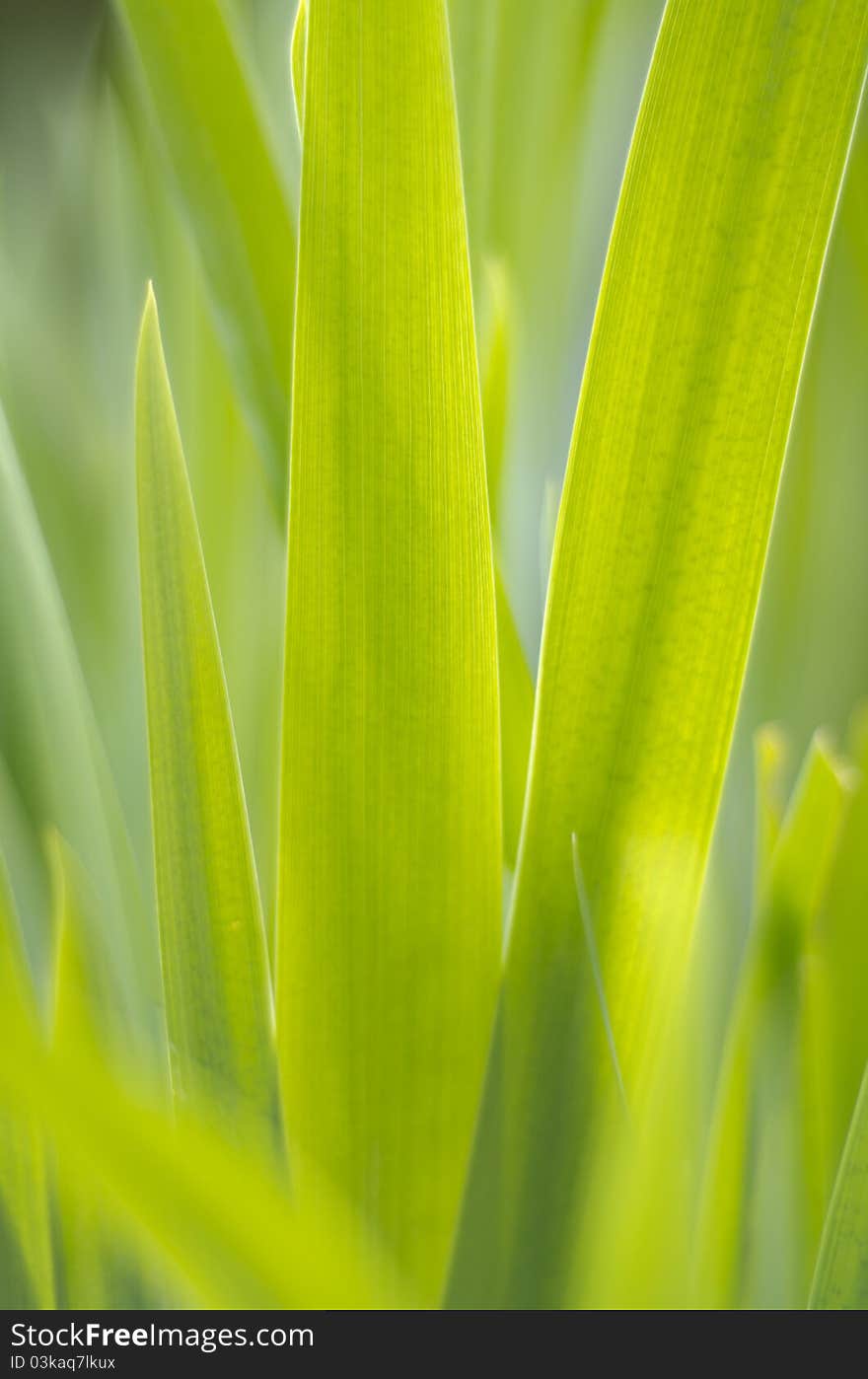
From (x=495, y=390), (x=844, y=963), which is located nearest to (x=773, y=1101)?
(x=844, y=963)

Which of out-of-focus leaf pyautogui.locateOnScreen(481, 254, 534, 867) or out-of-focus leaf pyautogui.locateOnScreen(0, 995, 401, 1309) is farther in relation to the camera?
out-of-focus leaf pyautogui.locateOnScreen(481, 254, 534, 867)

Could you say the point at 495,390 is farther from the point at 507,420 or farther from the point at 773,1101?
the point at 773,1101

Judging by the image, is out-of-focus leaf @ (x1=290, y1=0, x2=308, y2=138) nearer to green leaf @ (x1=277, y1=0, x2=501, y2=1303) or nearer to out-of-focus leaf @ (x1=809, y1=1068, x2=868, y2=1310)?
green leaf @ (x1=277, y1=0, x2=501, y2=1303)

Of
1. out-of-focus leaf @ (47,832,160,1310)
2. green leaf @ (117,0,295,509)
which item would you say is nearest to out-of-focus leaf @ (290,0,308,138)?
green leaf @ (117,0,295,509)

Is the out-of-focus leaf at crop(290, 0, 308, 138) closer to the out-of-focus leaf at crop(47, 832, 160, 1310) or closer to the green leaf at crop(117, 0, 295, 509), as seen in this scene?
the green leaf at crop(117, 0, 295, 509)

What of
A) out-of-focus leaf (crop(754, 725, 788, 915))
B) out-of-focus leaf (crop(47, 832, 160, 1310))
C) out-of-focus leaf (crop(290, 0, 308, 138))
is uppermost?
out-of-focus leaf (crop(290, 0, 308, 138))

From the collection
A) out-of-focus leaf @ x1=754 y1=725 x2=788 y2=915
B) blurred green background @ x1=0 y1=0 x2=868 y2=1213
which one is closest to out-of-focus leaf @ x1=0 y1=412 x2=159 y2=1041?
blurred green background @ x1=0 y1=0 x2=868 y2=1213

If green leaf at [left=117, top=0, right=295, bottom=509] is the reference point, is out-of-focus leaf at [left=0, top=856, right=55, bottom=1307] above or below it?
below

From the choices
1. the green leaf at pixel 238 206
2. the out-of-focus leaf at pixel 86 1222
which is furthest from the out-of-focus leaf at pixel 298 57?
the out-of-focus leaf at pixel 86 1222

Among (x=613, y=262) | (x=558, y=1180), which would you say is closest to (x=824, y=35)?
(x=613, y=262)
